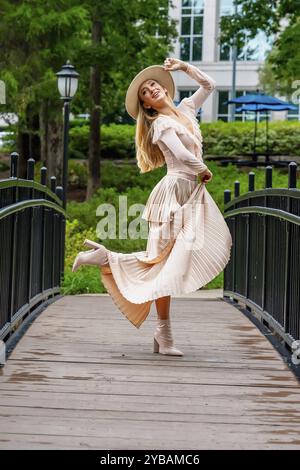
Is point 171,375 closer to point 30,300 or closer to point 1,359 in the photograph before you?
point 1,359

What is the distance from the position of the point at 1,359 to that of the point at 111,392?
1.08 m

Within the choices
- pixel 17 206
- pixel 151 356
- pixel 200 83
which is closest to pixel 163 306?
pixel 151 356

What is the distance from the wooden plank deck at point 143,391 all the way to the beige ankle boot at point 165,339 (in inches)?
3.4

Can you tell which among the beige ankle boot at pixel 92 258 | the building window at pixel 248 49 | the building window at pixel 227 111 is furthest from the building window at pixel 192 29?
the beige ankle boot at pixel 92 258

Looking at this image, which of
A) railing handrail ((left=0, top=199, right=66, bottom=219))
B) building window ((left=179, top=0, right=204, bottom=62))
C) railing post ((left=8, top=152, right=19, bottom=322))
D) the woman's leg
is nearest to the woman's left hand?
railing post ((left=8, top=152, right=19, bottom=322))

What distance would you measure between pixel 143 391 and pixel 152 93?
2.31 m

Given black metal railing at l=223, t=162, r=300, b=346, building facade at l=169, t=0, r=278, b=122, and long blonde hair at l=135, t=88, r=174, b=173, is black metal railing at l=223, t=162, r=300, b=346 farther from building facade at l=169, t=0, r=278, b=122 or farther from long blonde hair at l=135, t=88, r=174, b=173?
building facade at l=169, t=0, r=278, b=122

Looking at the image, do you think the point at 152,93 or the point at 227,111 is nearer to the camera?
the point at 152,93

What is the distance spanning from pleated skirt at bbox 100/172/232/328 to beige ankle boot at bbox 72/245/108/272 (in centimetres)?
6

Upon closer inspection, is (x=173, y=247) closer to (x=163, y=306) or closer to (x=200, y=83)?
(x=163, y=306)

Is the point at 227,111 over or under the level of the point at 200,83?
over

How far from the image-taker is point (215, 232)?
24.5ft

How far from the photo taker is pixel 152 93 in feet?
24.4

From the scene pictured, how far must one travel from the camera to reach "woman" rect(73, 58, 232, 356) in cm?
727
